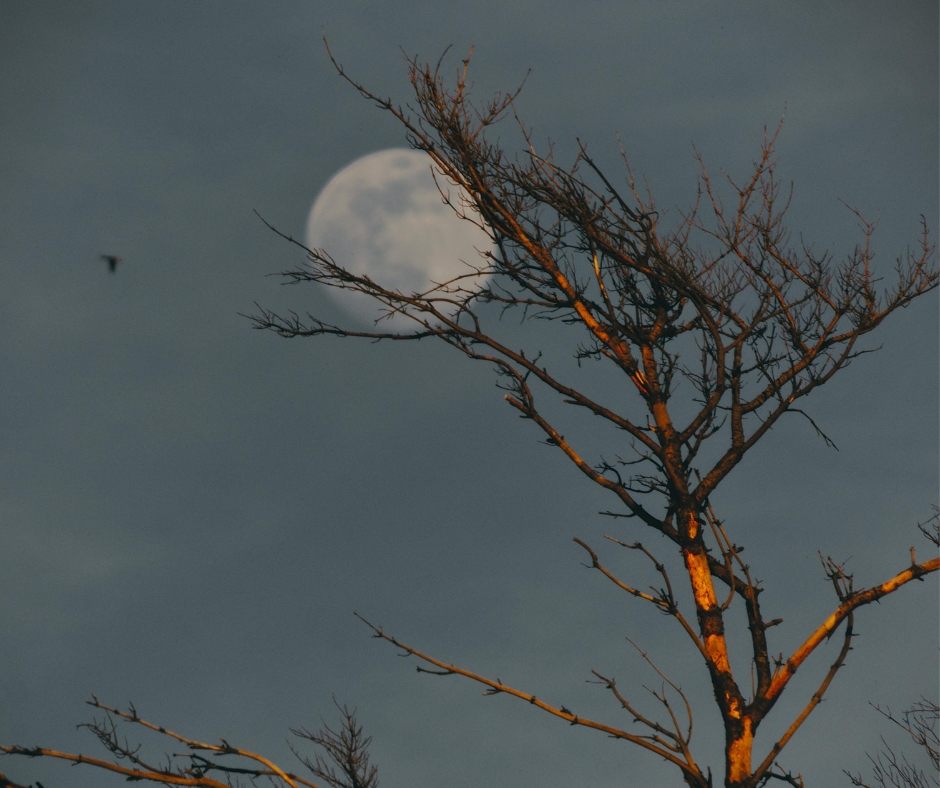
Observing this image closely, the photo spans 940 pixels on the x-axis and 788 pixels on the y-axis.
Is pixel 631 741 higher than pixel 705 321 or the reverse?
the reverse

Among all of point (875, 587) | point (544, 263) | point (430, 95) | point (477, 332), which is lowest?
point (875, 587)

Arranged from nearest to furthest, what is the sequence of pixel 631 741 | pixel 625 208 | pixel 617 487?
pixel 631 741 < pixel 617 487 < pixel 625 208

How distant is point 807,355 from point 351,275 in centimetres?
296

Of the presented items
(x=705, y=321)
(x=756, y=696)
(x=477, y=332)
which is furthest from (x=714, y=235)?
(x=756, y=696)

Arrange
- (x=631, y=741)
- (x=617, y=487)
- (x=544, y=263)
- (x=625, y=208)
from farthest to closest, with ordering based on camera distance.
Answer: (x=544, y=263), (x=625, y=208), (x=617, y=487), (x=631, y=741)

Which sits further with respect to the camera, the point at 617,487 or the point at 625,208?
the point at 625,208

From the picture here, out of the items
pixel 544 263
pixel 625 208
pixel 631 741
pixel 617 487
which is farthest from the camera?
pixel 544 263

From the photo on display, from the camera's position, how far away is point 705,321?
5.95 metres

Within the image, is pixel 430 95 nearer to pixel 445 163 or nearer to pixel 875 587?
pixel 445 163

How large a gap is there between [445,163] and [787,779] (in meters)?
4.19

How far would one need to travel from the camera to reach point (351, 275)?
6.08m

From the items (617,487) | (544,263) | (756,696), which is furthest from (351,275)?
(756,696)

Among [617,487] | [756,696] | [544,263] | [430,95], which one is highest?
[430,95]

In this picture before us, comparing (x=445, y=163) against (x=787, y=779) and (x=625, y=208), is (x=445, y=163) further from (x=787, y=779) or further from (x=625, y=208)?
(x=787, y=779)
